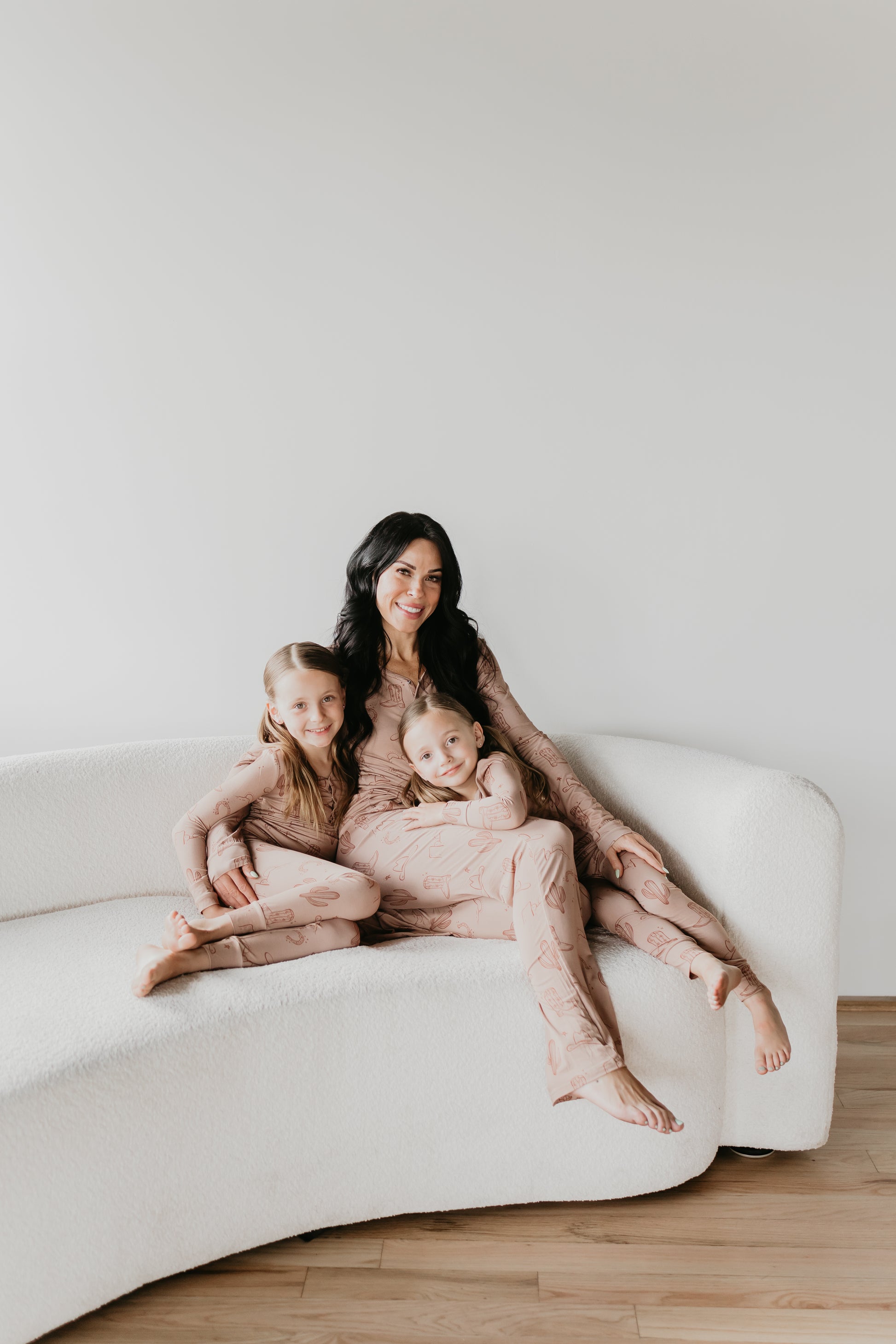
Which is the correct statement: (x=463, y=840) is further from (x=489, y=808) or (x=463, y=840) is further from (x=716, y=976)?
(x=716, y=976)

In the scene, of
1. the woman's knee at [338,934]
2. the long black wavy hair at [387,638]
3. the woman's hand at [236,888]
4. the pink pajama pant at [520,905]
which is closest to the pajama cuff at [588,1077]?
the pink pajama pant at [520,905]

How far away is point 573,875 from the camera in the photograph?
4.95 feet

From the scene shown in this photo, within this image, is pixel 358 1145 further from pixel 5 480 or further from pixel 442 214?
pixel 442 214

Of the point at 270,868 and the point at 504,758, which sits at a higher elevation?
the point at 504,758

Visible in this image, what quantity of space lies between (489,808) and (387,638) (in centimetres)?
49

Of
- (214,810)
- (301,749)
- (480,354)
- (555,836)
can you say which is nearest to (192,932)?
(214,810)

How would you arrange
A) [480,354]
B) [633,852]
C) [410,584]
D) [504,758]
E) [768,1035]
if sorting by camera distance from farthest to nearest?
[480,354], [410,584], [504,758], [633,852], [768,1035]

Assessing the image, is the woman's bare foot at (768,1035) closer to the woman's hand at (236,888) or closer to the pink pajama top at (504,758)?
the pink pajama top at (504,758)

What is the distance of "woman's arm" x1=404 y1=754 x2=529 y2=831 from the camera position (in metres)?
Result: 1.61

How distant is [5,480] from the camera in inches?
81.6

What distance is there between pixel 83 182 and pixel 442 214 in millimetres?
806

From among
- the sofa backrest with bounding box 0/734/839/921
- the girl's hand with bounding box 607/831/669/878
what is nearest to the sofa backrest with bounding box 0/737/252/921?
the sofa backrest with bounding box 0/734/839/921

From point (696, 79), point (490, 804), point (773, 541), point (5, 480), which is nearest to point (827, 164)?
point (696, 79)

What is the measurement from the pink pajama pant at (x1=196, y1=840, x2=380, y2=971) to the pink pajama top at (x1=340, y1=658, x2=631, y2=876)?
18 centimetres
